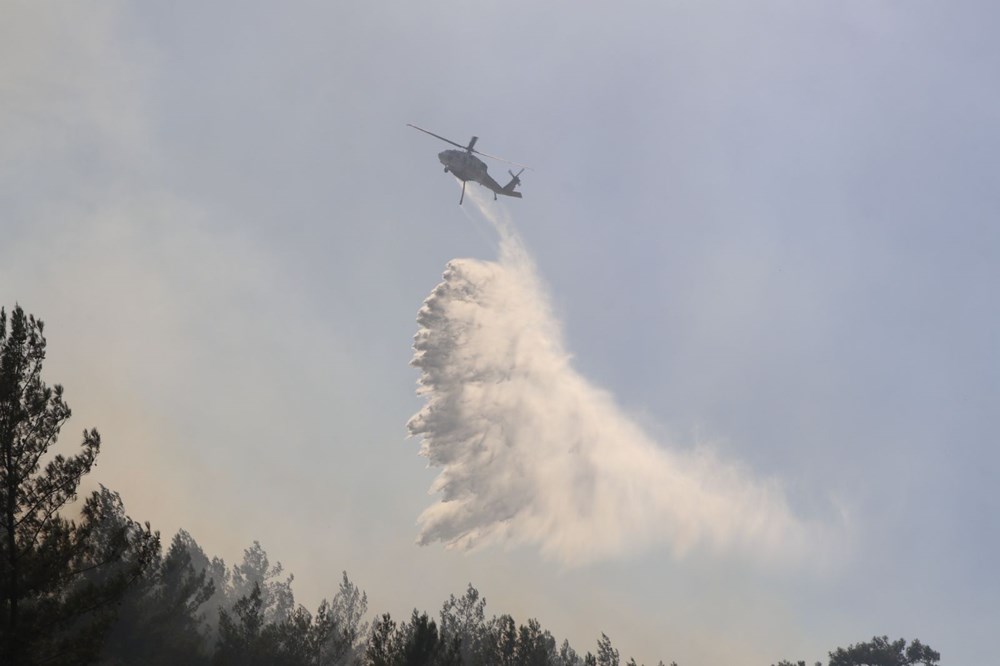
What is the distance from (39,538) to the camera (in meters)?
17.8

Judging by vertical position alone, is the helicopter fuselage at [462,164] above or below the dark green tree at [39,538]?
above

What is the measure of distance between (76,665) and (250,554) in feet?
619

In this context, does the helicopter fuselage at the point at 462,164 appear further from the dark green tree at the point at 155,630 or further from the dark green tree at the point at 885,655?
the dark green tree at the point at 885,655

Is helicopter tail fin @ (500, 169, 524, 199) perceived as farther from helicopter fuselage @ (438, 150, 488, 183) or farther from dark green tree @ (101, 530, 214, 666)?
dark green tree @ (101, 530, 214, 666)

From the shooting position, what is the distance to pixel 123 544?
19125mm

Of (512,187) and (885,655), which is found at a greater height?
Result: (512,187)

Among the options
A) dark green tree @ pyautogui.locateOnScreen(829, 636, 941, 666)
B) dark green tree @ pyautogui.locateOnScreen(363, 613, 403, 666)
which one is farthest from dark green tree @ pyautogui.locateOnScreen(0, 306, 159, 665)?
dark green tree @ pyautogui.locateOnScreen(829, 636, 941, 666)

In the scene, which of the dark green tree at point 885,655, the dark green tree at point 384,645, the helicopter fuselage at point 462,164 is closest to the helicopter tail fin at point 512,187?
the helicopter fuselage at point 462,164

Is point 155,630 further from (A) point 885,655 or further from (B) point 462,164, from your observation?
(A) point 885,655

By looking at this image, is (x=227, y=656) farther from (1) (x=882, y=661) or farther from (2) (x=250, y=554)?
(2) (x=250, y=554)

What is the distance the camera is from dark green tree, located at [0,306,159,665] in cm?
1681

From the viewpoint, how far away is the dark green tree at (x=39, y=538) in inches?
662

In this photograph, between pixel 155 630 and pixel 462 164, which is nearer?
pixel 155 630

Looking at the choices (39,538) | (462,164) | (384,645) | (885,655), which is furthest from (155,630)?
(885,655)
